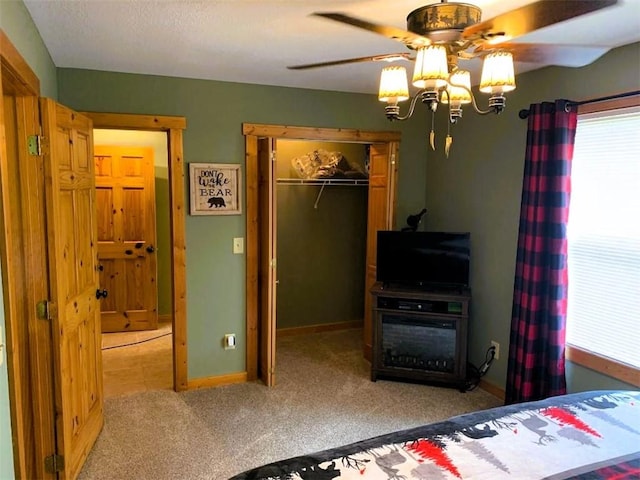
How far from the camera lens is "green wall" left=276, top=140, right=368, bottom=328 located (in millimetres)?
4949

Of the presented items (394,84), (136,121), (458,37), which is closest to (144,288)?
(136,121)

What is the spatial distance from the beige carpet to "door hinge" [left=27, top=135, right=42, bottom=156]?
5.77ft

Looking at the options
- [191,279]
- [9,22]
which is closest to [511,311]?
[191,279]

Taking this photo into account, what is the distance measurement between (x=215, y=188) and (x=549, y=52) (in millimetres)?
2448

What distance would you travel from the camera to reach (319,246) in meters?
5.12

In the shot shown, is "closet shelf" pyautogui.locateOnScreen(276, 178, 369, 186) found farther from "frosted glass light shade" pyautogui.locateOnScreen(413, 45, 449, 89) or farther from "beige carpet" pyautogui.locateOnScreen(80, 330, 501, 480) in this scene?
"frosted glass light shade" pyautogui.locateOnScreen(413, 45, 449, 89)

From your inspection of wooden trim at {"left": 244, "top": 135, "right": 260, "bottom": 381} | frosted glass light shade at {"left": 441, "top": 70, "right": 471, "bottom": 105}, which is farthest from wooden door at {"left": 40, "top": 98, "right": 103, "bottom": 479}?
frosted glass light shade at {"left": 441, "top": 70, "right": 471, "bottom": 105}

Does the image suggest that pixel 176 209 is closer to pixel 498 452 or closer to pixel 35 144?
pixel 35 144

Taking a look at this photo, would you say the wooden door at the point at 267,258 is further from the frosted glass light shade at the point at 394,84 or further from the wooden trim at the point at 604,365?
the wooden trim at the point at 604,365

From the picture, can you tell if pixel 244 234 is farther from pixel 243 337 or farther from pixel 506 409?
pixel 506 409

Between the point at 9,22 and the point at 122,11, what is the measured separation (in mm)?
499

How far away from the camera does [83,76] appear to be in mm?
3219

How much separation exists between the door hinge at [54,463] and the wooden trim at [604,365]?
9.93ft

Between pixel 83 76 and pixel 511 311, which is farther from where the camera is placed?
pixel 511 311
